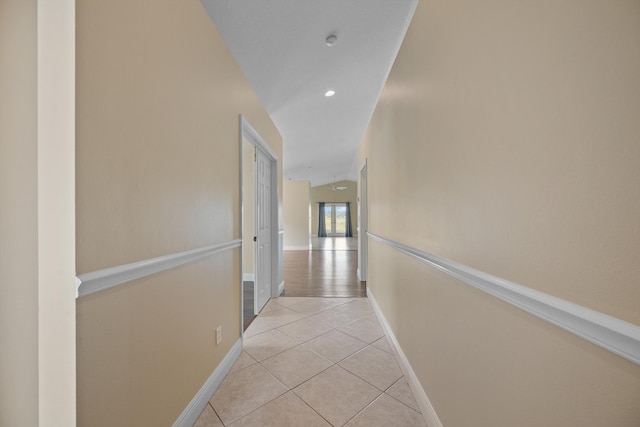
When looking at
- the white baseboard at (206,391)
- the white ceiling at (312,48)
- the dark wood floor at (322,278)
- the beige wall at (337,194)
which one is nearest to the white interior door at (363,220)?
the dark wood floor at (322,278)

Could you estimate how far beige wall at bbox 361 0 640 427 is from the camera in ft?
1.56

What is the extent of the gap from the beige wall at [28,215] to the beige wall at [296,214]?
8092 millimetres

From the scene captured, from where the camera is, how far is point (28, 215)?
62 cm

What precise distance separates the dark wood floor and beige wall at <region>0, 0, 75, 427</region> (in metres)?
3.19

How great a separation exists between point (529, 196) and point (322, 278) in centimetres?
431

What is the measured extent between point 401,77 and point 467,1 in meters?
0.86

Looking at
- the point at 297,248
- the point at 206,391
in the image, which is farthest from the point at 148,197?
the point at 297,248

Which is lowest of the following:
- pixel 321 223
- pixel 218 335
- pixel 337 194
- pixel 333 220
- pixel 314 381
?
pixel 314 381

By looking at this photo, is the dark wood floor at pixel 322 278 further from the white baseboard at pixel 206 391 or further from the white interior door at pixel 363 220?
the white baseboard at pixel 206 391

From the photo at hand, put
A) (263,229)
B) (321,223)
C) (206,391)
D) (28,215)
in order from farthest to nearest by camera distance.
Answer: (321,223) → (263,229) → (206,391) → (28,215)

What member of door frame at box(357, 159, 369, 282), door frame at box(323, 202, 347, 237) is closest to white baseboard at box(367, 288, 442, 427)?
door frame at box(357, 159, 369, 282)

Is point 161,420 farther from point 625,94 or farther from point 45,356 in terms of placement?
point 625,94

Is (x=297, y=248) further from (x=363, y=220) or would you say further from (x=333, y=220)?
(x=333, y=220)

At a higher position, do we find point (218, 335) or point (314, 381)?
point (218, 335)
